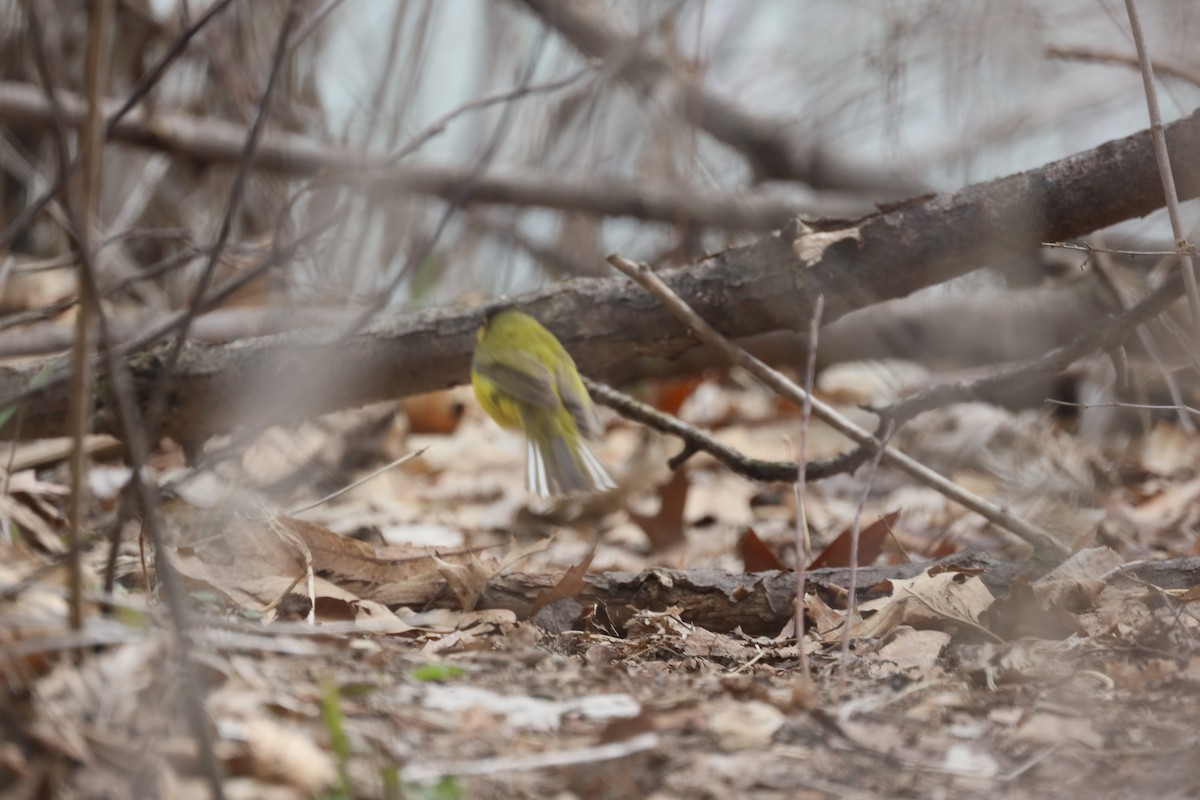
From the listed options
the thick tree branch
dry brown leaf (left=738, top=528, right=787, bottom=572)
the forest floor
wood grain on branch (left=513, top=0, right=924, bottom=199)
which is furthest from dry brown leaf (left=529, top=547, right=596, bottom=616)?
wood grain on branch (left=513, top=0, right=924, bottom=199)

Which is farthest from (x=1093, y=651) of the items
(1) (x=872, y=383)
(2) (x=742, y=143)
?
(2) (x=742, y=143)

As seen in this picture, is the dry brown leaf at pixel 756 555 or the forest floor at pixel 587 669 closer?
the forest floor at pixel 587 669

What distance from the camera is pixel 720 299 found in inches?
134

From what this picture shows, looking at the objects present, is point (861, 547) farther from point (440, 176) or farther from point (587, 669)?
point (440, 176)

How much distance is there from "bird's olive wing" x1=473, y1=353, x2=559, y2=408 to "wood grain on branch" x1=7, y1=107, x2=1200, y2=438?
10 cm

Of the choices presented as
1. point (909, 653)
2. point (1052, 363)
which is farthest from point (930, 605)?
point (1052, 363)

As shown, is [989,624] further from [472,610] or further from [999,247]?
[472,610]

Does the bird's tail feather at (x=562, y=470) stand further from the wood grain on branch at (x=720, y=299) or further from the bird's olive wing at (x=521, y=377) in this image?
the wood grain on branch at (x=720, y=299)

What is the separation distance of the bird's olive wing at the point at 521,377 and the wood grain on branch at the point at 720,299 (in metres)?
0.10

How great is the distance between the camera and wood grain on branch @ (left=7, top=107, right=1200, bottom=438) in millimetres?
2994

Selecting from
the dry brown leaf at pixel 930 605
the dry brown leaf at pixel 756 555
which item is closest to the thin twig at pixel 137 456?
the dry brown leaf at pixel 930 605

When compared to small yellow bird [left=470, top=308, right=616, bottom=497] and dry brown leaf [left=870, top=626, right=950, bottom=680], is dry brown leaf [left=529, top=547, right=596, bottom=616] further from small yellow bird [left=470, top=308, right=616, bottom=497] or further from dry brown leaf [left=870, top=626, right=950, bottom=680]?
small yellow bird [left=470, top=308, right=616, bottom=497]

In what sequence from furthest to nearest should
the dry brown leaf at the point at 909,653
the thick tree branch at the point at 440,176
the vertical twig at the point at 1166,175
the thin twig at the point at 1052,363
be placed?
the thick tree branch at the point at 440,176 < the thin twig at the point at 1052,363 < the vertical twig at the point at 1166,175 < the dry brown leaf at the point at 909,653

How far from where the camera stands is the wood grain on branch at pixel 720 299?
299cm
